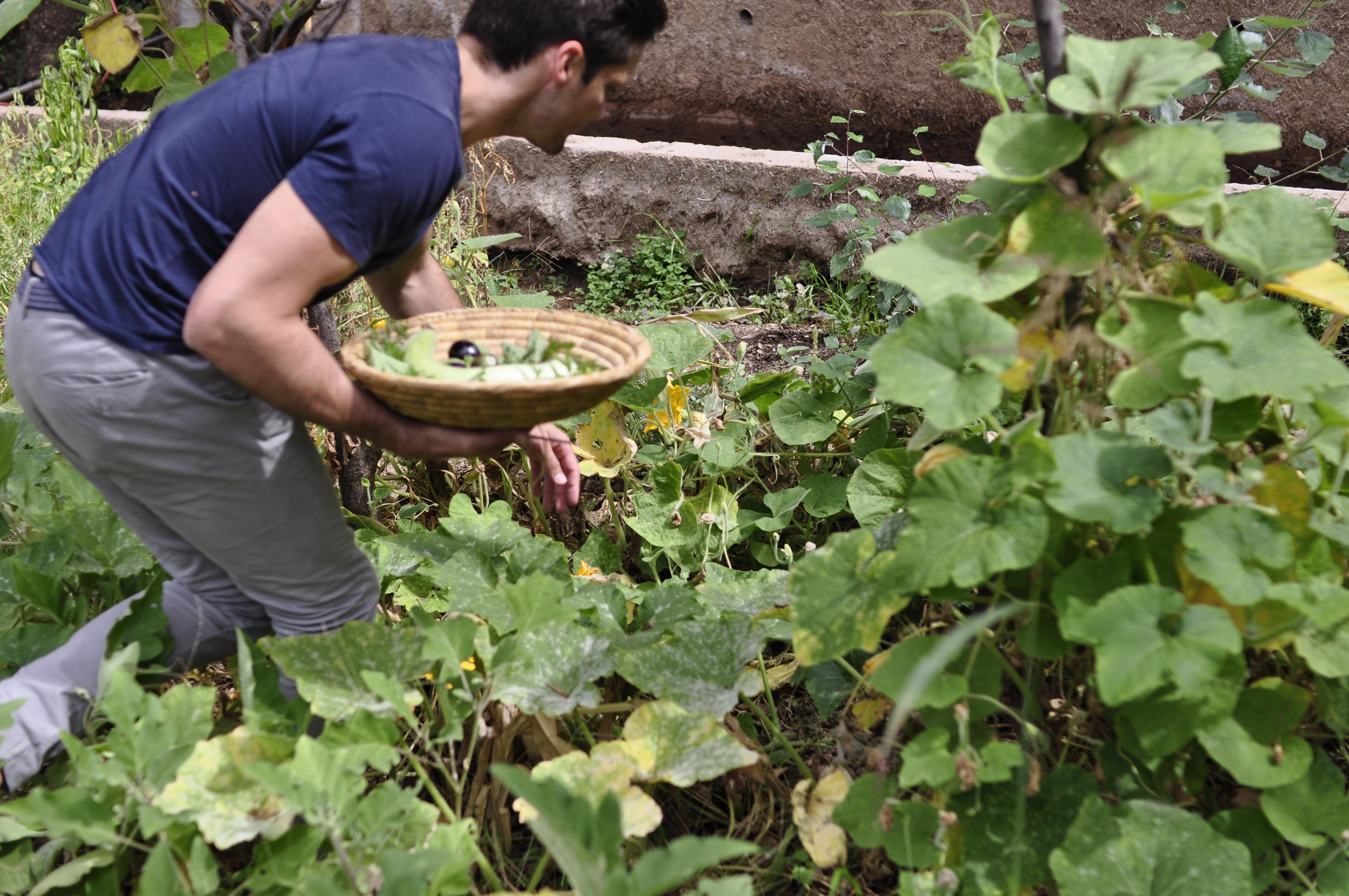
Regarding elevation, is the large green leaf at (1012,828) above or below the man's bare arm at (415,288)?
below

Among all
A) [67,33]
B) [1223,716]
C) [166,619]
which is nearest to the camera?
[1223,716]

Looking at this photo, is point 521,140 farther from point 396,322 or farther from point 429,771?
point 429,771

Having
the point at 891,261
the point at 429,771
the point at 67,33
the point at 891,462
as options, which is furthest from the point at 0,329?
the point at 67,33

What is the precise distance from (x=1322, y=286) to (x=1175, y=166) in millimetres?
308

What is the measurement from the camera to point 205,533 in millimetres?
1693

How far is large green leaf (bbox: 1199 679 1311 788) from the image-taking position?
126 cm

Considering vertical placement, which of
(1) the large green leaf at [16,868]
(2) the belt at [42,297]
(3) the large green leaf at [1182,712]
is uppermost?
(2) the belt at [42,297]

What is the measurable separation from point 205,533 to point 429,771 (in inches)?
22.8

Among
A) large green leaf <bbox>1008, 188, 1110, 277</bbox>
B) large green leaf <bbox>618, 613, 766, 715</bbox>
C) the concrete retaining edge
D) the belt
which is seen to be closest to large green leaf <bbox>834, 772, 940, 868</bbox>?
large green leaf <bbox>618, 613, 766, 715</bbox>

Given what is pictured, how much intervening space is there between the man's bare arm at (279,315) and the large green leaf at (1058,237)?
2.93 feet

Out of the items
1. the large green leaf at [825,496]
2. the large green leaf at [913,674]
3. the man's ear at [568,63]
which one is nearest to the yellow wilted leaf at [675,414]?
the large green leaf at [825,496]

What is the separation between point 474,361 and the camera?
1.70 meters

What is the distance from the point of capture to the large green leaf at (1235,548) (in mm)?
1159

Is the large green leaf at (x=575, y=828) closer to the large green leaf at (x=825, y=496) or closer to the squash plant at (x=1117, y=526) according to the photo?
the squash plant at (x=1117, y=526)
